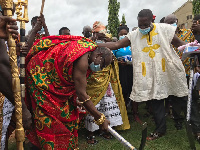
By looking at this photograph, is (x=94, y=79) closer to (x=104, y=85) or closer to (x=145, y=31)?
Answer: (x=104, y=85)

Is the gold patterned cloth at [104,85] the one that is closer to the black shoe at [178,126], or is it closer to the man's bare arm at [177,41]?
the black shoe at [178,126]

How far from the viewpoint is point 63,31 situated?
197 inches

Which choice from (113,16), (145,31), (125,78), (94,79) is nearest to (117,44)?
(145,31)

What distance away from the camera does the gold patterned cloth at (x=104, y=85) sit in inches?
150

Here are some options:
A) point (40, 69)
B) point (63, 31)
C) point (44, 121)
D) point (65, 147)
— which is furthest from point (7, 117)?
point (63, 31)

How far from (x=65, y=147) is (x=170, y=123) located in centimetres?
282

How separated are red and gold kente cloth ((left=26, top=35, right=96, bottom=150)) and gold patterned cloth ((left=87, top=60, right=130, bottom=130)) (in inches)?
56.7

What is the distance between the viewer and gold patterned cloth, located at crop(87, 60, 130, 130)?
3.81 meters

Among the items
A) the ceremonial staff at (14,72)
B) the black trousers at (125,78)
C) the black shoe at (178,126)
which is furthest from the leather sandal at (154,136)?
the ceremonial staff at (14,72)

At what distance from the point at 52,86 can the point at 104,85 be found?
1.77m

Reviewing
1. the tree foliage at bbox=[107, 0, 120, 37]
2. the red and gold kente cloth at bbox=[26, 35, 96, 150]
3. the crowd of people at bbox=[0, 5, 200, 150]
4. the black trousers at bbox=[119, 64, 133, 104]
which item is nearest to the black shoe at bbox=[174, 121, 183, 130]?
the crowd of people at bbox=[0, 5, 200, 150]

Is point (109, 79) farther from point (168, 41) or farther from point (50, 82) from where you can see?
point (50, 82)

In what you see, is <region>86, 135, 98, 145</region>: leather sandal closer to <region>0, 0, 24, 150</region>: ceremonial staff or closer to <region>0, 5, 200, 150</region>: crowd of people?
<region>0, 5, 200, 150</region>: crowd of people

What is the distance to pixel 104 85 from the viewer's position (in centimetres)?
391
